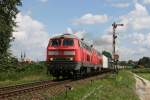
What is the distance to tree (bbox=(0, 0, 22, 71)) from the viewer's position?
5234 centimetres

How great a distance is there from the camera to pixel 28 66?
50969 mm

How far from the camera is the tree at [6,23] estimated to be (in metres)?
52.3

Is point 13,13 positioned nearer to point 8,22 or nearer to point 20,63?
point 8,22

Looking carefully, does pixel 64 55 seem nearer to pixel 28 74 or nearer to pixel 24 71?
pixel 28 74

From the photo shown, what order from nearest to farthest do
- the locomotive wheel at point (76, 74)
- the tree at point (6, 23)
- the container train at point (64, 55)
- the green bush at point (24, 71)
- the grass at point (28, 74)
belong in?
the container train at point (64, 55) → the locomotive wheel at point (76, 74) → the grass at point (28, 74) → the green bush at point (24, 71) → the tree at point (6, 23)

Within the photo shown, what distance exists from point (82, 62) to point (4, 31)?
1807 cm

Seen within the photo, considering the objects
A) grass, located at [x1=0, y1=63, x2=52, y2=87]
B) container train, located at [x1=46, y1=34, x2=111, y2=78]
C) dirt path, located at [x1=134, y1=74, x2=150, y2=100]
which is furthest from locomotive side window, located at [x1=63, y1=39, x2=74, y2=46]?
grass, located at [x1=0, y1=63, x2=52, y2=87]

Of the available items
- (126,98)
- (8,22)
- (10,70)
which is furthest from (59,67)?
(8,22)

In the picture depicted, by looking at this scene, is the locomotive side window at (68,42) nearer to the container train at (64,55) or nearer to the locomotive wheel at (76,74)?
the container train at (64,55)

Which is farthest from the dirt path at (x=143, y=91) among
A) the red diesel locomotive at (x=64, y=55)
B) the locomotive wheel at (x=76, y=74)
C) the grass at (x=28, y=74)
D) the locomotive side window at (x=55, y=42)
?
the grass at (x=28, y=74)

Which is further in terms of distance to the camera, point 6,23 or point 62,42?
point 6,23

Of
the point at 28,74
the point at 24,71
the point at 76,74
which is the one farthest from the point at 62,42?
the point at 24,71

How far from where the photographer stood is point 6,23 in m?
54.6

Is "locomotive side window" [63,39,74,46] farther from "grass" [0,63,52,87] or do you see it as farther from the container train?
"grass" [0,63,52,87]
